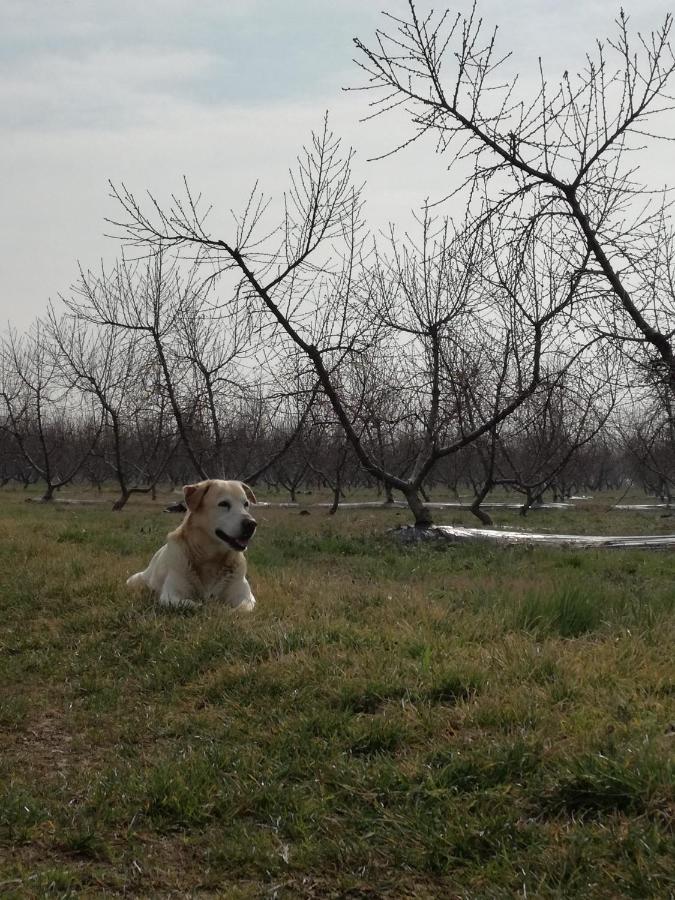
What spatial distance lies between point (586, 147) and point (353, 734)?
5353 millimetres

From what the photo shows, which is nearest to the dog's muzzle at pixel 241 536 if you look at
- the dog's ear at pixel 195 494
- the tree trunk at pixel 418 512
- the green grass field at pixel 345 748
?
the dog's ear at pixel 195 494

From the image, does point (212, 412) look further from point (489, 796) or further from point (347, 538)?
point (489, 796)

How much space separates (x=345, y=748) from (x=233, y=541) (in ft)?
11.0

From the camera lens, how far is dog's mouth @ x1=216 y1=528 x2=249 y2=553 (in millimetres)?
6922

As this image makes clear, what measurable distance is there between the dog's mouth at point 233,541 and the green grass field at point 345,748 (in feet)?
1.78

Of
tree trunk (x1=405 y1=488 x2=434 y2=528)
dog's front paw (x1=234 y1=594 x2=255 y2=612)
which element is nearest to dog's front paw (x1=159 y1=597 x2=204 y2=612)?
dog's front paw (x1=234 y1=594 x2=255 y2=612)

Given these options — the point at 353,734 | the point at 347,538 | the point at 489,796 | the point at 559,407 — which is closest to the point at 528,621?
the point at 353,734

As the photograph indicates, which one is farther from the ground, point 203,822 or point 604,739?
point 604,739

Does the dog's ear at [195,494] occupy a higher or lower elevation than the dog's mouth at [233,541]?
higher

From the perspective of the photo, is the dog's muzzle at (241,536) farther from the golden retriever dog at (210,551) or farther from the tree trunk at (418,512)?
the tree trunk at (418,512)

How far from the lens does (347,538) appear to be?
13359 mm

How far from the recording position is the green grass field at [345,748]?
2.78m

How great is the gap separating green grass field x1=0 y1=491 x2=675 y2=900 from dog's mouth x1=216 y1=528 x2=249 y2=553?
1.78ft

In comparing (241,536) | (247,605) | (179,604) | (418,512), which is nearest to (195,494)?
(241,536)
